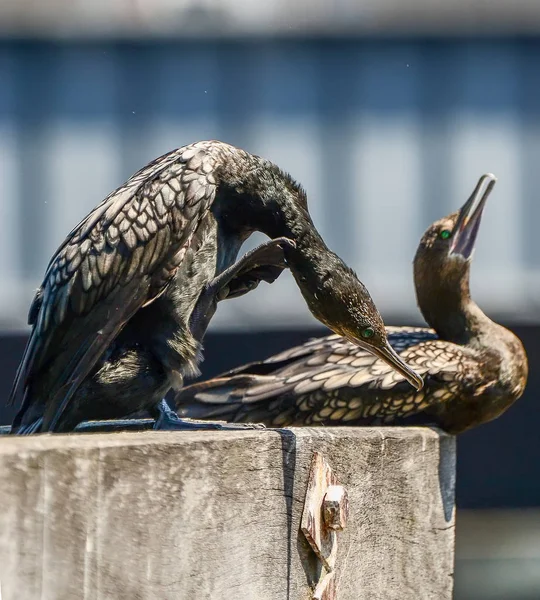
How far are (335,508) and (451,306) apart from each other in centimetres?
254

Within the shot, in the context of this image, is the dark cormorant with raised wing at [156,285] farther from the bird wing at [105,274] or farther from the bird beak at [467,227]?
the bird beak at [467,227]

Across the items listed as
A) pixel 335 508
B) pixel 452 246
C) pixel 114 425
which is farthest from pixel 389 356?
pixel 452 246

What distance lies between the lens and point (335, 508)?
2934 mm

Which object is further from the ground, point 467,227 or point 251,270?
point 467,227

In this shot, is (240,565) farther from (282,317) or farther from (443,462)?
(282,317)

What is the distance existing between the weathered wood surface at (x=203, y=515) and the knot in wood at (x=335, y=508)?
0.21ft

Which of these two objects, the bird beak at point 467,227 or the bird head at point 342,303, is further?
the bird beak at point 467,227

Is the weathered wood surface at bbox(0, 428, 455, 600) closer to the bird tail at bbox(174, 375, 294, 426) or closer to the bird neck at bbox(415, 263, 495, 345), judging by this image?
the bird tail at bbox(174, 375, 294, 426)

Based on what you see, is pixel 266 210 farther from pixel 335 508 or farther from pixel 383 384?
pixel 383 384

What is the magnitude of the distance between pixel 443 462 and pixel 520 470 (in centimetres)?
383

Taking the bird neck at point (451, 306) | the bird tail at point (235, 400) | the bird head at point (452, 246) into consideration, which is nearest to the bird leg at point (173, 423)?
the bird tail at point (235, 400)

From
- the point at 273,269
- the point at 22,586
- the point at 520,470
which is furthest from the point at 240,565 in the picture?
the point at 520,470

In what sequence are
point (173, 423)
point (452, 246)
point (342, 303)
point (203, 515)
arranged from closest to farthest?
point (203, 515), point (342, 303), point (173, 423), point (452, 246)

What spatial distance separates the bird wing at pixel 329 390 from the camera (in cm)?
469
